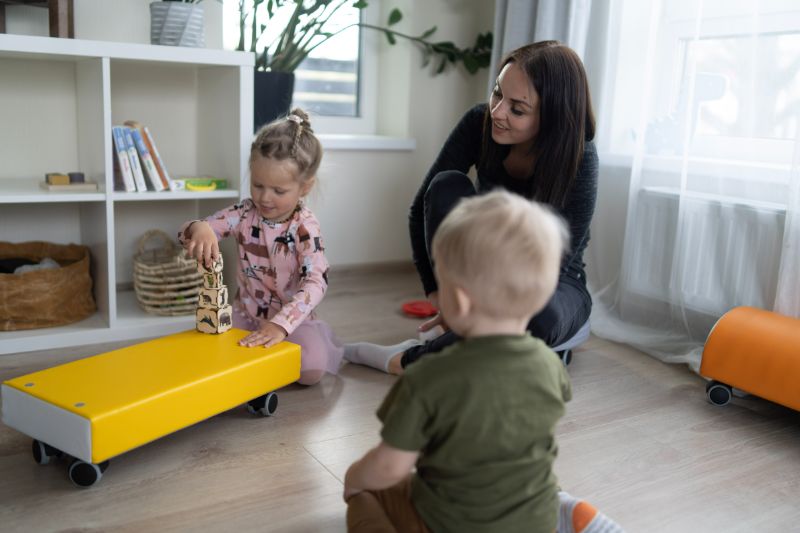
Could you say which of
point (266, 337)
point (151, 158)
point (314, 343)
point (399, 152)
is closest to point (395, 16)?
point (399, 152)

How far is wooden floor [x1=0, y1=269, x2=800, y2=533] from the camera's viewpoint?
1208 mm

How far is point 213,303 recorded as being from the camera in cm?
158

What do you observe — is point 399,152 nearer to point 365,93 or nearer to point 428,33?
point 365,93

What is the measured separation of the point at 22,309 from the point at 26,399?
2.50ft

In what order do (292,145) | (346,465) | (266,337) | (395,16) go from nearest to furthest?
(346,465) < (266,337) < (292,145) < (395,16)

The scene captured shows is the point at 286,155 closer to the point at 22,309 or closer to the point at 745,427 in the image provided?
the point at 22,309

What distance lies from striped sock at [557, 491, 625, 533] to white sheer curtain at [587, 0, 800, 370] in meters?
0.98

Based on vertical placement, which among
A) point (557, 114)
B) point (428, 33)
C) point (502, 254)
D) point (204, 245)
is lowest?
point (204, 245)

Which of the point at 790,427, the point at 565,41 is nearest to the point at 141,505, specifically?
the point at 790,427

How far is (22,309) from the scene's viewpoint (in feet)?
6.33

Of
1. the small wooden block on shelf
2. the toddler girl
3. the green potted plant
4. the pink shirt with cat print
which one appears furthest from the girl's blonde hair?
the green potted plant

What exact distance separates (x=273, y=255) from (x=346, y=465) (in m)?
0.58

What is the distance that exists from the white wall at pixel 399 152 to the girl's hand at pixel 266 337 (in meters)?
1.16

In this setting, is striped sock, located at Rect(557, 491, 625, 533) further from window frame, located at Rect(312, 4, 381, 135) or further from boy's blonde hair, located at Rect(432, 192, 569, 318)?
window frame, located at Rect(312, 4, 381, 135)
